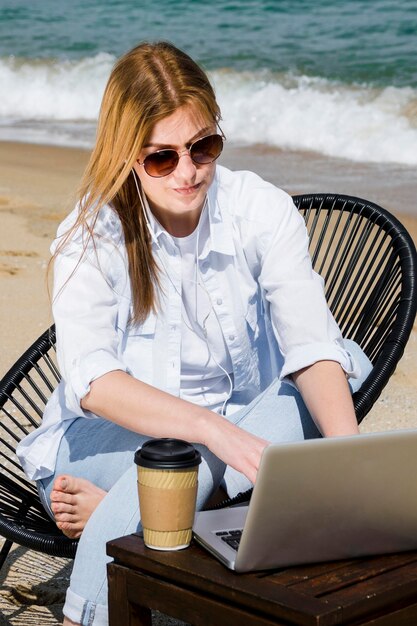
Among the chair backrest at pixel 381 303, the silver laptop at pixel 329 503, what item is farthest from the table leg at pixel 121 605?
the chair backrest at pixel 381 303

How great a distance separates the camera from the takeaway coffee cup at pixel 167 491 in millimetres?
1692

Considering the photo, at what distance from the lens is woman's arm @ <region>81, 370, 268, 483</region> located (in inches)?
77.0

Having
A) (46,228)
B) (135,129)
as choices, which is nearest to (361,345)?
(135,129)

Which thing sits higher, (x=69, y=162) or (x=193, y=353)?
(x=193, y=353)

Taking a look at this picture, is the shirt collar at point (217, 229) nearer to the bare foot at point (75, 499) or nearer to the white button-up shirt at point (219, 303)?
the white button-up shirt at point (219, 303)

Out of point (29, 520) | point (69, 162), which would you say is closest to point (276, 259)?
point (29, 520)

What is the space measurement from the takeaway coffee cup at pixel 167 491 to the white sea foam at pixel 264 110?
22.4ft

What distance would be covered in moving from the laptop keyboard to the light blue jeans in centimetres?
22

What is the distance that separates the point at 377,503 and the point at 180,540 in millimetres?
300

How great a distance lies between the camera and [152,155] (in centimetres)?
228

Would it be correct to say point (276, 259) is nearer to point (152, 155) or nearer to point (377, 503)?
point (152, 155)

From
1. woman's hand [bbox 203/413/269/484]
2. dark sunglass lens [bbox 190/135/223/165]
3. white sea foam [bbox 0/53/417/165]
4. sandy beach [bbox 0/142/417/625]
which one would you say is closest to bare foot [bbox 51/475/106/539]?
woman's hand [bbox 203/413/269/484]

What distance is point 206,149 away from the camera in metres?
2.30

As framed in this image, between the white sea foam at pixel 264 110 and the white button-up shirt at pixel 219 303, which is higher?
the white button-up shirt at pixel 219 303
